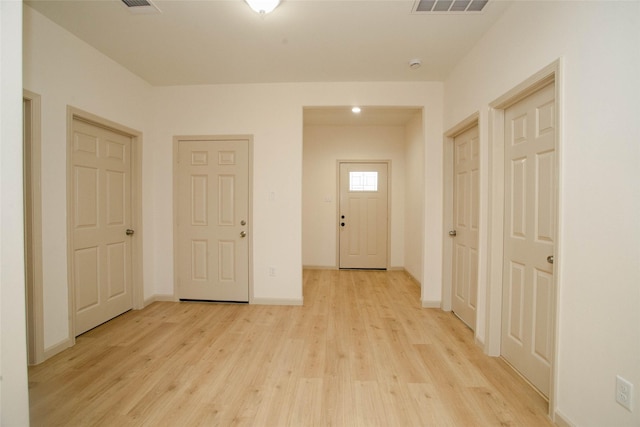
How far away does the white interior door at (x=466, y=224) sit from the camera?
270 centimetres

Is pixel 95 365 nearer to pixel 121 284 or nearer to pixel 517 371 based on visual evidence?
pixel 121 284

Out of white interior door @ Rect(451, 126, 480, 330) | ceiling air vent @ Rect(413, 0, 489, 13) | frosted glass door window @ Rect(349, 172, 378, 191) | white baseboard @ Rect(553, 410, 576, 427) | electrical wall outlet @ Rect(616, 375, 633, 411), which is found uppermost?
ceiling air vent @ Rect(413, 0, 489, 13)

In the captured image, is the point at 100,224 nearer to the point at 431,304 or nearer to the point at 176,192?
the point at 176,192

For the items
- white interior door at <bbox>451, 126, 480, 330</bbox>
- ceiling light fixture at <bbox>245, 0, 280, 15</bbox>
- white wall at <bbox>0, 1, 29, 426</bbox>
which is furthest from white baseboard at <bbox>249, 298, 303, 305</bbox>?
ceiling light fixture at <bbox>245, 0, 280, 15</bbox>

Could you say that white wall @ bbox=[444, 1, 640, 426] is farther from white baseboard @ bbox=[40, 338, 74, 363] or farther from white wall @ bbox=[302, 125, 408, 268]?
white baseboard @ bbox=[40, 338, 74, 363]

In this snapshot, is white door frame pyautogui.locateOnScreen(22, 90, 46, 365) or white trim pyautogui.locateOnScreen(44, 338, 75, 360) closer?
white door frame pyautogui.locateOnScreen(22, 90, 46, 365)

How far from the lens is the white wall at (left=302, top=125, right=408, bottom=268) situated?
524 cm

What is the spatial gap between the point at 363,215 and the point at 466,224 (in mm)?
2529

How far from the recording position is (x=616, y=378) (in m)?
1.27

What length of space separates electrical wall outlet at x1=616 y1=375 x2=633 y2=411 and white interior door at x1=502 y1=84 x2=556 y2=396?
0.48 metres

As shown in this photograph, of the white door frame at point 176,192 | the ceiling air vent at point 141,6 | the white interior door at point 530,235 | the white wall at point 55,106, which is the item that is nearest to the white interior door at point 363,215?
the white door frame at point 176,192

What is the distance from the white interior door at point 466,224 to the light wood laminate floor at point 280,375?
27 cm

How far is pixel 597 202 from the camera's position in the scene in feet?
4.47

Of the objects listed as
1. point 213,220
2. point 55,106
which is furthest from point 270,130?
point 55,106
